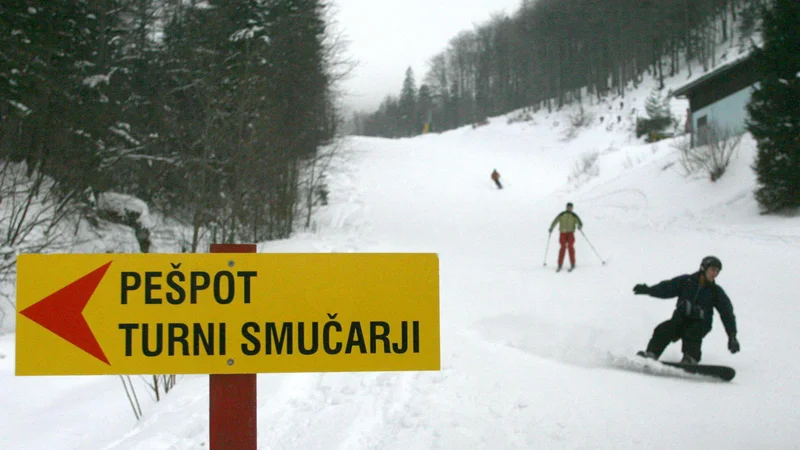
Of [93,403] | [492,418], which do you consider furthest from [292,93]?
[492,418]

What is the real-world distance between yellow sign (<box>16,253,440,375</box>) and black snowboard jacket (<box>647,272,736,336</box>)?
19.3 ft

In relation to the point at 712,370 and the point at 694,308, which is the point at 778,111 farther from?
the point at 712,370

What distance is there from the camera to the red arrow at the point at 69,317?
1773mm

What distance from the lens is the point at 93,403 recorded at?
20.4 ft

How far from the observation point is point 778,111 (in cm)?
1482

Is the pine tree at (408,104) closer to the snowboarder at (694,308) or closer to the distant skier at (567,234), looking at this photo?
the distant skier at (567,234)

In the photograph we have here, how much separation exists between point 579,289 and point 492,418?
773 centimetres

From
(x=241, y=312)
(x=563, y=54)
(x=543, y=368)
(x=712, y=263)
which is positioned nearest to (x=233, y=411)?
(x=241, y=312)

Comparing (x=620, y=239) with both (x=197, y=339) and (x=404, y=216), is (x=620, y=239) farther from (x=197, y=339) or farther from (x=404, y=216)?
(x=197, y=339)

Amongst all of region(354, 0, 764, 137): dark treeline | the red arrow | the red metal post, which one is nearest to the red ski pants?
the red metal post

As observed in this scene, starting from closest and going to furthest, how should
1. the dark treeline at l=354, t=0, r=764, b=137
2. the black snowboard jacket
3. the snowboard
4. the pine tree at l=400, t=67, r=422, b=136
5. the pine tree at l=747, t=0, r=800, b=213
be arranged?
the snowboard, the black snowboard jacket, the pine tree at l=747, t=0, r=800, b=213, the dark treeline at l=354, t=0, r=764, b=137, the pine tree at l=400, t=67, r=422, b=136

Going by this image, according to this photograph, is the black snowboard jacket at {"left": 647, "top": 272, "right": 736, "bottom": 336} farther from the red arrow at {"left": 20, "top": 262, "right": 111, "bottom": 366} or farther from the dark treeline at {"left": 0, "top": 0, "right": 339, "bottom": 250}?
the dark treeline at {"left": 0, "top": 0, "right": 339, "bottom": 250}

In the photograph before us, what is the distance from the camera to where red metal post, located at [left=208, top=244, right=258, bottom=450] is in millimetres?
1843

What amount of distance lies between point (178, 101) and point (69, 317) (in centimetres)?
1777
